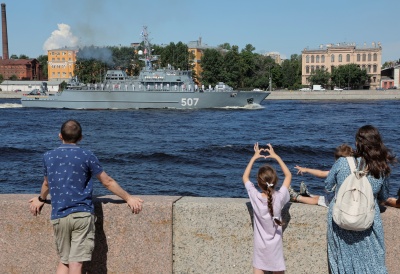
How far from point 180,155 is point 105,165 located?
13.0 ft

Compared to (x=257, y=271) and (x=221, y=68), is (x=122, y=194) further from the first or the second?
(x=221, y=68)

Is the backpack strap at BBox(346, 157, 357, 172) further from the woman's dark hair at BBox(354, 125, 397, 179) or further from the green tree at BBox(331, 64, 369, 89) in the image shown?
the green tree at BBox(331, 64, 369, 89)

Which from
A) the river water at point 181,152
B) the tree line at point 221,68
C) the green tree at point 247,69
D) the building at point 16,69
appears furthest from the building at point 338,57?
the river water at point 181,152

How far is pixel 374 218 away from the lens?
148 inches

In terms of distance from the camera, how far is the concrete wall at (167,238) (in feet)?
14.3

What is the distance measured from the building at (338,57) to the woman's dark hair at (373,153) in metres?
138

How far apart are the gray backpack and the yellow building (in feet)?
521

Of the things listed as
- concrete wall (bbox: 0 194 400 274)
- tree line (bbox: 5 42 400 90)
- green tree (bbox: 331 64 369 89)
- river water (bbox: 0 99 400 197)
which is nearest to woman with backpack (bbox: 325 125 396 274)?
concrete wall (bbox: 0 194 400 274)

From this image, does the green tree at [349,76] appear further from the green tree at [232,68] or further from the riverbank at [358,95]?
the green tree at [232,68]

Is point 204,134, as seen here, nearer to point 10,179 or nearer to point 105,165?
point 105,165

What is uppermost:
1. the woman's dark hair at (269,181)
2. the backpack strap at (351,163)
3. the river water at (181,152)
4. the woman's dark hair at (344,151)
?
the woman's dark hair at (344,151)

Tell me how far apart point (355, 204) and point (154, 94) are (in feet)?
226

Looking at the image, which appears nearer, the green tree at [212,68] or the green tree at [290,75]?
the green tree at [212,68]

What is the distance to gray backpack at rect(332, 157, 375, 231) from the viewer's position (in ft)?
11.9
